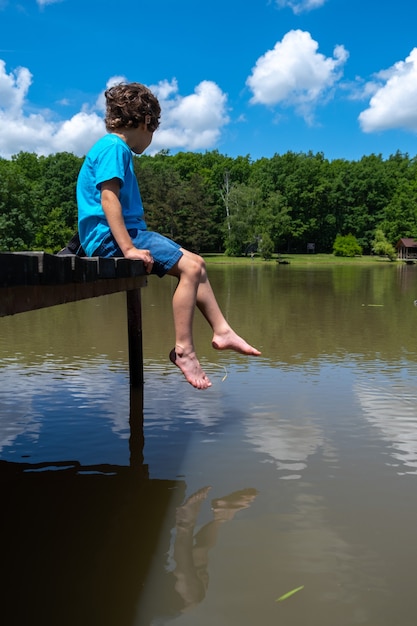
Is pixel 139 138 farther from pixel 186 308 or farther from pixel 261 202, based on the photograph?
pixel 261 202

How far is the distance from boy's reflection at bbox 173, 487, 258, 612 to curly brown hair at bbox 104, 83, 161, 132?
2.60 m

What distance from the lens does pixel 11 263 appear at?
7.88 feet

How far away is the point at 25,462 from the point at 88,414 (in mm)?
1413

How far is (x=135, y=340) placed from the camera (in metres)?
7.69

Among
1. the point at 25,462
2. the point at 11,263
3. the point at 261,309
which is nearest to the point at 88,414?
the point at 25,462

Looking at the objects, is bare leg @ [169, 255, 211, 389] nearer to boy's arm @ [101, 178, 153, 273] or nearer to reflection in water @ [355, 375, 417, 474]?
boy's arm @ [101, 178, 153, 273]

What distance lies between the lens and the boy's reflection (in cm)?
313

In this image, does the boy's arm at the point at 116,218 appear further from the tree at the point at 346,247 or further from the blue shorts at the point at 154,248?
the tree at the point at 346,247

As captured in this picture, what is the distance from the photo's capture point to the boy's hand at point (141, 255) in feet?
13.5

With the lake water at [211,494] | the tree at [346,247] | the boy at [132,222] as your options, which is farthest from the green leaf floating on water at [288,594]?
the tree at [346,247]

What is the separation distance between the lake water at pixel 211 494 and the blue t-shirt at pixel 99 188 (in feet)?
5.77

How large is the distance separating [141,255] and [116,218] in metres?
0.29

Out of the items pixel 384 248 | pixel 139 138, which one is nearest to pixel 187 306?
pixel 139 138

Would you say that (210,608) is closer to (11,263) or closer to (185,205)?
(11,263)
